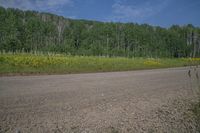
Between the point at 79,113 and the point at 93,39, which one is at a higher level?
the point at 93,39

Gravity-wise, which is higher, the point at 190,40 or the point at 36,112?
the point at 190,40

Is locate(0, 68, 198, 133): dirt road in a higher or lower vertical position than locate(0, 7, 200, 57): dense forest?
lower

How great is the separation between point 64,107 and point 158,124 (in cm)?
280

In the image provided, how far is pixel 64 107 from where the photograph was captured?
20.2ft

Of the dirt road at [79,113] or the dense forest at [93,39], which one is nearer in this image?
the dirt road at [79,113]

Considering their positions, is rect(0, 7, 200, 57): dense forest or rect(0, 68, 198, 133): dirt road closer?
rect(0, 68, 198, 133): dirt road

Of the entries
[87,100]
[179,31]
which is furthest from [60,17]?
[87,100]

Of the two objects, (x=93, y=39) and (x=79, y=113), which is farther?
(x=93, y=39)

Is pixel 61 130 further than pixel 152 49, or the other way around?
pixel 152 49

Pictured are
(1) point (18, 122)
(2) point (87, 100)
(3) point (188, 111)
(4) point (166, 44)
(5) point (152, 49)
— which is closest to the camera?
(1) point (18, 122)

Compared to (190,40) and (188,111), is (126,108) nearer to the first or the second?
(188,111)

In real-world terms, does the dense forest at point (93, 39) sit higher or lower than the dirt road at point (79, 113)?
higher

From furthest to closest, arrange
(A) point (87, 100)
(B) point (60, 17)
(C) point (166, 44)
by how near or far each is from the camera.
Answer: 1. (B) point (60, 17)
2. (C) point (166, 44)
3. (A) point (87, 100)

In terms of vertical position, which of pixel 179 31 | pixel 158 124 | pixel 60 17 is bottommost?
pixel 158 124
